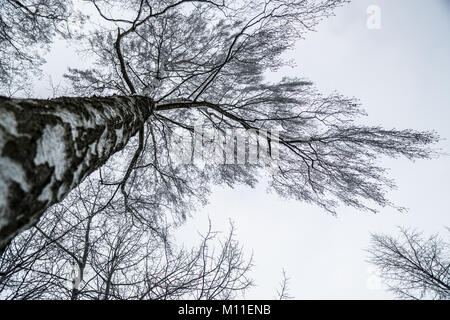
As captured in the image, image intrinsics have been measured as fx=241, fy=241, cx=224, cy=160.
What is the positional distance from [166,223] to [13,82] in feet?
11.8

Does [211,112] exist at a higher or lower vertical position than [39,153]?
higher

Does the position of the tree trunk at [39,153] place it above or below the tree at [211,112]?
below

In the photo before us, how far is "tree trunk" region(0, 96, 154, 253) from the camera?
0.70 m

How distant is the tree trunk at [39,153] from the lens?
70 centimetres

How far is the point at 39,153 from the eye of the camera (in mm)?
807

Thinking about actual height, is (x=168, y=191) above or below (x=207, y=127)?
below

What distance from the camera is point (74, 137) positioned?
1083 mm

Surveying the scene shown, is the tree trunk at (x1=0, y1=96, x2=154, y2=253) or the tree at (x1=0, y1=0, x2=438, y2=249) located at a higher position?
the tree at (x1=0, y1=0, x2=438, y2=249)

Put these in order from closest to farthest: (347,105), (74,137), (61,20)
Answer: (74,137) → (347,105) → (61,20)

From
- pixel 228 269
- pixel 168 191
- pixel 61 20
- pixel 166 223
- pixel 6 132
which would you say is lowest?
pixel 228 269

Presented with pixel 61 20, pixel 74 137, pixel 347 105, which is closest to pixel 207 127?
pixel 347 105

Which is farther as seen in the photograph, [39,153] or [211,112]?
[211,112]
